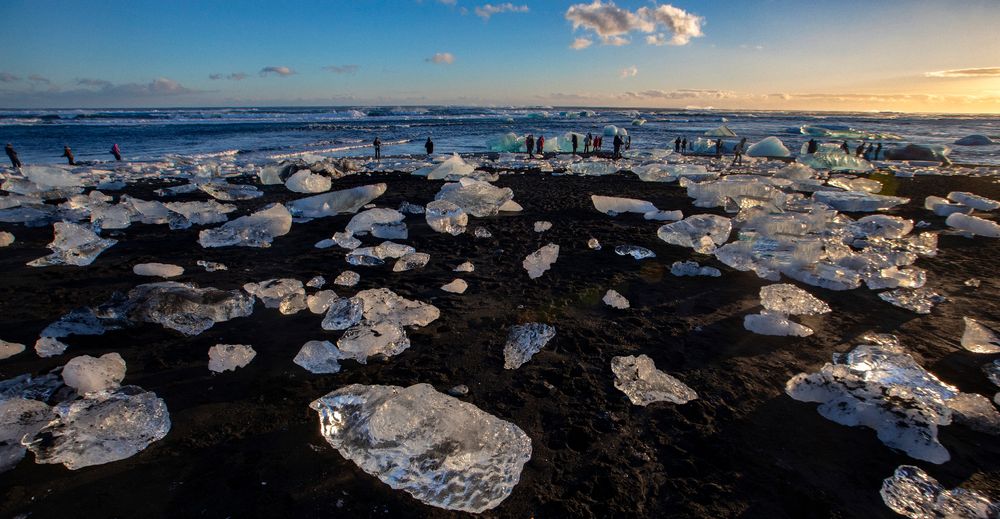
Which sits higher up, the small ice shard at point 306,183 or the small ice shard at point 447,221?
the small ice shard at point 306,183

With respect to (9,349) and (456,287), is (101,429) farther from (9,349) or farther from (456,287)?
Answer: (456,287)

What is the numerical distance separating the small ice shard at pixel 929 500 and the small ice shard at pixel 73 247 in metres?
8.93

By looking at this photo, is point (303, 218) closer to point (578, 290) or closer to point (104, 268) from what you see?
point (104, 268)

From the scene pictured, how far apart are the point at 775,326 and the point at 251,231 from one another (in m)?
7.56

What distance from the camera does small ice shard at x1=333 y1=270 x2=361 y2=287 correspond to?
5.45 m

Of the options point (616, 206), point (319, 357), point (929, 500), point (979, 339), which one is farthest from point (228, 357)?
point (616, 206)

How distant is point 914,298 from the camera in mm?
4895

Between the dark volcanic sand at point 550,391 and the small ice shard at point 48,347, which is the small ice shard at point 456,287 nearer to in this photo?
the dark volcanic sand at point 550,391

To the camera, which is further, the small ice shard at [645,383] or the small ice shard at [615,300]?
the small ice shard at [615,300]


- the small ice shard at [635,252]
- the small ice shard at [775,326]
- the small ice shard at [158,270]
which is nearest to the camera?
the small ice shard at [775,326]

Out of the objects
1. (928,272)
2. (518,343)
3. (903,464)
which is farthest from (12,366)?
(928,272)

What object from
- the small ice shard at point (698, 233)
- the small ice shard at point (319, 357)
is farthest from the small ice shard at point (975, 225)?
the small ice shard at point (319, 357)

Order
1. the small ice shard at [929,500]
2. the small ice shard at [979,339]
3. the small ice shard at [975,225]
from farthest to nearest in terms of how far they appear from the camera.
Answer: the small ice shard at [975,225]
the small ice shard at [979,339]
the small ice shard at [929,500]

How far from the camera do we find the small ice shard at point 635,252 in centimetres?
643
